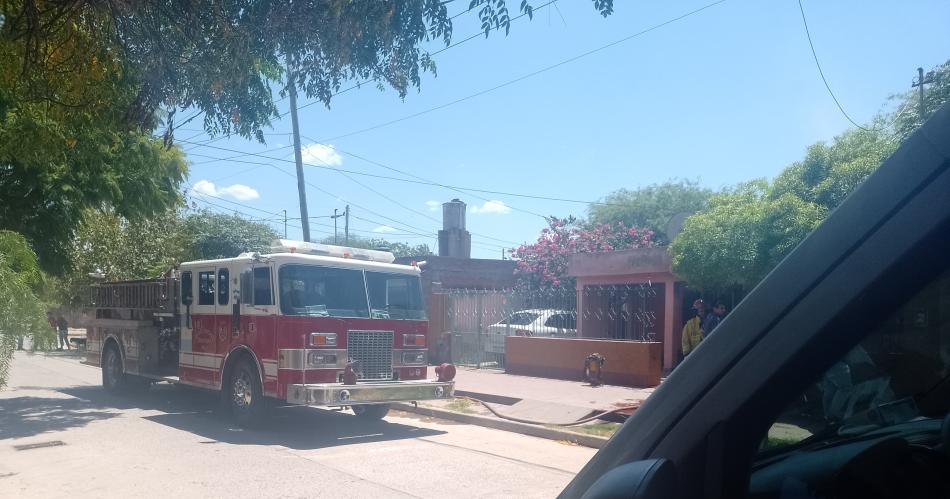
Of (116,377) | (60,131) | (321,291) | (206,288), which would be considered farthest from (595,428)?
(116,377)

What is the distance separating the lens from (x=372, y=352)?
11.6 m

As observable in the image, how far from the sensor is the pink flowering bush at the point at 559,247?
84.8ft

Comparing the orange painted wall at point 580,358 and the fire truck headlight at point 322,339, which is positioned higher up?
the fire truck headlight at point 322,339

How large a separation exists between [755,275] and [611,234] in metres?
14.6

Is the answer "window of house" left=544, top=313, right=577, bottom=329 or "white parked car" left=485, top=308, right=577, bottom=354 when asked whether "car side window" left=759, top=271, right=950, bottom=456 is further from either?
"window of house" left=544, top=313, right=577, bottom=329

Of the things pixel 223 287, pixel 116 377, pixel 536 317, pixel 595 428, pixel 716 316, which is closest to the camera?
pixel 595 428

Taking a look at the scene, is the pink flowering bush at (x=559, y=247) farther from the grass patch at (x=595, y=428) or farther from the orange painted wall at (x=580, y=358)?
the grass patch at (x=595, y=428)

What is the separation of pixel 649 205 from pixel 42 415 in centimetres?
3047

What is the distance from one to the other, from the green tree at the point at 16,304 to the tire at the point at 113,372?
8689 mm

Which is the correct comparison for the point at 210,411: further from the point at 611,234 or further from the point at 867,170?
the point at 611,234

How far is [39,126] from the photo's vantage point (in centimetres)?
772

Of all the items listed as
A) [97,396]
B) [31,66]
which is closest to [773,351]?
[31,66]

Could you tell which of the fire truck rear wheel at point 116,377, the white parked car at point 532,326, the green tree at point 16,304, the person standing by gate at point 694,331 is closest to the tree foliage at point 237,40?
the green tree at point 16,304

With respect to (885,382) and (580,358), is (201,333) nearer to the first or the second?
(580,358)
